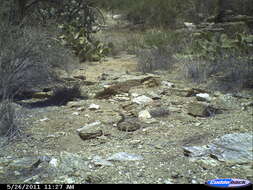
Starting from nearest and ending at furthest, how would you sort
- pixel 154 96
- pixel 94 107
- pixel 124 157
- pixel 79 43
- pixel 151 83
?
pixel 124 157, pixel 94 107, pixel 154 96, pixel 151 83, pixel 79 43

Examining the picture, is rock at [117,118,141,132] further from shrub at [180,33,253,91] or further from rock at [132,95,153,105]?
shrub at [180,33,253,91]

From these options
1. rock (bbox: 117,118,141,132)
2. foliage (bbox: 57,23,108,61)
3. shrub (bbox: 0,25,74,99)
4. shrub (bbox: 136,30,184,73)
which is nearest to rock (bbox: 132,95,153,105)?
rock (bbox: 117,118,141,132)

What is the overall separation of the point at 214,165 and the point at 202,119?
134cm

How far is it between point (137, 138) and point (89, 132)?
1.68 ft

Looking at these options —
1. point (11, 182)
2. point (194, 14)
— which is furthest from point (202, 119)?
point (194, 14)

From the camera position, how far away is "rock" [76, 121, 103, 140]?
12.2ft

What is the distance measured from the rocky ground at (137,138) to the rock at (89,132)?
1 cm

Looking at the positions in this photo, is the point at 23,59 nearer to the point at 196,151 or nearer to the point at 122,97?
the point at 122,97

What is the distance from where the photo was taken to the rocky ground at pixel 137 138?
287 cm

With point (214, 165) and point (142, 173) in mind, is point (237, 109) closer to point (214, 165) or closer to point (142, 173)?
point (214, 165)

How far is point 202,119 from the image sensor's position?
4.28 meters

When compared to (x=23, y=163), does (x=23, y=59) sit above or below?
above

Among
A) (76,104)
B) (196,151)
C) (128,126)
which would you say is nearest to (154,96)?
(76,104)

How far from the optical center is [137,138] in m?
3.71
